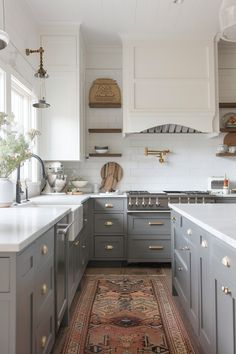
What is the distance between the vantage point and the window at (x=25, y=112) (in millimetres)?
3514

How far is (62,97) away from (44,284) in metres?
2.83

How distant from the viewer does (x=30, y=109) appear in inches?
151

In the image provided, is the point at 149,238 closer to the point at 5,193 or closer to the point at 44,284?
the point at 5,193

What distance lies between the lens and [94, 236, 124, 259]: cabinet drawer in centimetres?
397

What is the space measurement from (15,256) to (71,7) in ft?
10.5

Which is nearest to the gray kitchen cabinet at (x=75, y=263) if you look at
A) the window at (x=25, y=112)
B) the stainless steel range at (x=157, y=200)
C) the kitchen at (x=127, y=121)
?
the kitchen at (x=127, y=121)

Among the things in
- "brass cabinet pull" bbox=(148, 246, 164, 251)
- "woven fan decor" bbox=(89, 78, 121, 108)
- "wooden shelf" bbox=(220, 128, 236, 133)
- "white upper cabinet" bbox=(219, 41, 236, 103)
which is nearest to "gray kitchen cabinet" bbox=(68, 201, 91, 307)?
"brass cabinet pull" bbox=(148, 246, 164, 251)

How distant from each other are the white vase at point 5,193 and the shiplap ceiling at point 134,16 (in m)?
2.11

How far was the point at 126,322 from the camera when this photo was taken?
2436 mm

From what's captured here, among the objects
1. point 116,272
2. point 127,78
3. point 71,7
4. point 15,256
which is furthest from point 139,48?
point 15,256

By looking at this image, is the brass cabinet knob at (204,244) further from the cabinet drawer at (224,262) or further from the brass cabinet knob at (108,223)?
the brass cabinet knob at (108,223)

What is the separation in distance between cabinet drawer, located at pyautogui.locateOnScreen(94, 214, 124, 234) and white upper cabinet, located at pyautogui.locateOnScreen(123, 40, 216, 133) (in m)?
1.13

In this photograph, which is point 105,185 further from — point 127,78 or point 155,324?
point 155,324

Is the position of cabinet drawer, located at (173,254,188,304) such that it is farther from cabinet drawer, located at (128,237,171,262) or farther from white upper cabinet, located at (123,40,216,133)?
white upper cabinet, located at (123,40,216,133)
